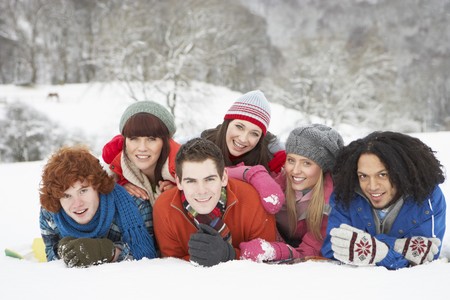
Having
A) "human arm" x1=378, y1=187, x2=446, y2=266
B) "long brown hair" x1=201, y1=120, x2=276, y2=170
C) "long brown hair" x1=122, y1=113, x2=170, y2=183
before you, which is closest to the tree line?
"long brown hair" x1=201, y1=120, x2=276, y2=170

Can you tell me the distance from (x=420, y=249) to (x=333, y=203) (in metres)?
0.57

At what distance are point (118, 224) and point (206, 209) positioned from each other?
663mm

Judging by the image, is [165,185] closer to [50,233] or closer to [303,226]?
[50,233]

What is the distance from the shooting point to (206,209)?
2381 millimetres

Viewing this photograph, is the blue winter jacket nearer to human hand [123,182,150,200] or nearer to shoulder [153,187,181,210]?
shoulder [153,187,181,210]

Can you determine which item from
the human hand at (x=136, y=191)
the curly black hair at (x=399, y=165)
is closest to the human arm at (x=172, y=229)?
the human hand at (x=136, y=191)

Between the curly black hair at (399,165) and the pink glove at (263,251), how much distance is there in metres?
0.50

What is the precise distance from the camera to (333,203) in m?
2.48

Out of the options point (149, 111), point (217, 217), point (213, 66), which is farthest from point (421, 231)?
point (213, 66)

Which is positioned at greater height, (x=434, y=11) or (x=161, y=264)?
(x=434, y=11)

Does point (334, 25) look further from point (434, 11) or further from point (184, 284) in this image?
point (184, 284)

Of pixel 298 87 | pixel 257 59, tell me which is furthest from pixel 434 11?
pixel 257 59

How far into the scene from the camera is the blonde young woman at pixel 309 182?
268cm

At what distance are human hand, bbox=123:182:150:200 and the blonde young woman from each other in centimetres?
107
